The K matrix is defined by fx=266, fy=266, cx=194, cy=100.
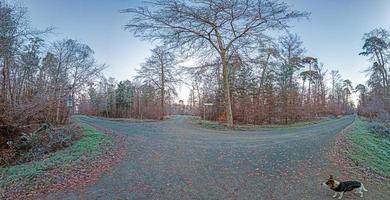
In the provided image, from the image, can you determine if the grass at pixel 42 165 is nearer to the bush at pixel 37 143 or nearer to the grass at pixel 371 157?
the bush at pixel 37 143

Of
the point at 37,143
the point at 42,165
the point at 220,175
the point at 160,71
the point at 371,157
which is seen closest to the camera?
the point at 220,175

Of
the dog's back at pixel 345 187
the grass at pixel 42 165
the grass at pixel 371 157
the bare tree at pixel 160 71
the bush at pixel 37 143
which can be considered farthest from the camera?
the bare tree at pixel 160 71

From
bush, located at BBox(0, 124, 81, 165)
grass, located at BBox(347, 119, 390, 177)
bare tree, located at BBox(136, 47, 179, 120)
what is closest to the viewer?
grass, located at BBox(347, 119, 390, 177)

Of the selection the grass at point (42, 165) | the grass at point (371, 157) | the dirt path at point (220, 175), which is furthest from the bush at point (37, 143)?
the grass at point (371, 157)

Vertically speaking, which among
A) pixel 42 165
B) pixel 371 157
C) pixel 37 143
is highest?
pixel 37 143

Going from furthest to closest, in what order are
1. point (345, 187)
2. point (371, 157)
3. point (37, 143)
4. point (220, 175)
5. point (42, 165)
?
point (37, 143) < point (371, 157) < point (42, 165) < point (220, 175) < point (345, 187)

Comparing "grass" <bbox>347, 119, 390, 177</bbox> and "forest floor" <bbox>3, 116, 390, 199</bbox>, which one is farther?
"grass" <bbox>347, 119, 390, 177</bbox>

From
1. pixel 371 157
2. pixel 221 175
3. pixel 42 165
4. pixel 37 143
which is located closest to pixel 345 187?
pixel 221 175

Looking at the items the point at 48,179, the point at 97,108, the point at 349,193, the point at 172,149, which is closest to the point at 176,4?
the point at 172,149

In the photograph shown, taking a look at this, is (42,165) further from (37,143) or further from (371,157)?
(371,157)

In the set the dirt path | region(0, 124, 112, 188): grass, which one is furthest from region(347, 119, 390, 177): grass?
region(0, 124, 112, 188): grass

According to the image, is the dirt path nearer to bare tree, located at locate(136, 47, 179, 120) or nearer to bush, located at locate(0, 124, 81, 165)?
bush, located at locate(0, 124, 81, 165)

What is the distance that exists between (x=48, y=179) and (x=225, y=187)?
14.1ft

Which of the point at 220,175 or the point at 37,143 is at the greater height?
the point at 37,143
